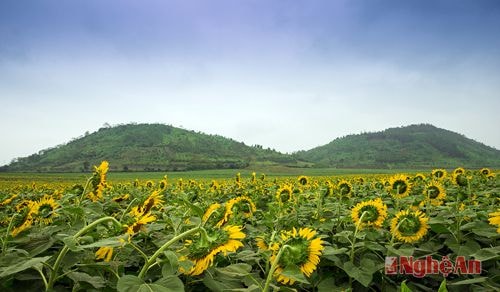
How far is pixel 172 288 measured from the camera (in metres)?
1.43

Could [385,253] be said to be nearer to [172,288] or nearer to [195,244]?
[195,244]

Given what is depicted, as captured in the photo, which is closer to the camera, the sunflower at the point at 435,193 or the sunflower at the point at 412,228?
the sunflower at the point at 412,228

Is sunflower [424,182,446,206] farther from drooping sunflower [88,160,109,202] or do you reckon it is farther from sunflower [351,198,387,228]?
drooping sunflower [88,160,109,202]

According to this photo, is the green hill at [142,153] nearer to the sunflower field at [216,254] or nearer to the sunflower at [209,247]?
the sunflower field at [216,254]

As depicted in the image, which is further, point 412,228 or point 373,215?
point 373,215

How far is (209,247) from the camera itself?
1693 millimetres

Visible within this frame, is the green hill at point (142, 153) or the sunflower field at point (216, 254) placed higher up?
the green hill at point (142, 153)

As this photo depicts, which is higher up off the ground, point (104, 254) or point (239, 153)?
point (239, 153)

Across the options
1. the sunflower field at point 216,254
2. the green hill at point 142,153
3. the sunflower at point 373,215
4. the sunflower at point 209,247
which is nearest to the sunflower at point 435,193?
the sunflower field at point 216,254

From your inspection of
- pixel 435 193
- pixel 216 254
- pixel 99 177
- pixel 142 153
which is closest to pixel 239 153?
pixel 142 153

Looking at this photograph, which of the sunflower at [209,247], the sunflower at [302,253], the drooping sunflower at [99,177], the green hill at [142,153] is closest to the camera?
the sunflower at [209,247]

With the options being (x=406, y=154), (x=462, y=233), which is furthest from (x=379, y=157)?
(x=462, y=233)

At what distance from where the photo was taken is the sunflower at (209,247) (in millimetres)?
1684

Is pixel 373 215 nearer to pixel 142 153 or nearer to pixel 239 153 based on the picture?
pixel 142 153
